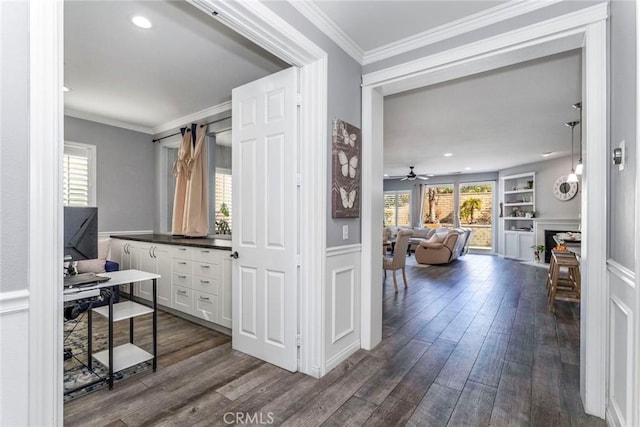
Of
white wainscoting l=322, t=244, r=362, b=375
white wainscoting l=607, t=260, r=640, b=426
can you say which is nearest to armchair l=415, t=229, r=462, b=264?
white wainscoting l=322, t=244, r=362, b=375

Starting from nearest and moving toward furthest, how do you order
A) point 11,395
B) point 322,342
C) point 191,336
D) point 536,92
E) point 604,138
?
point 11,395 < point 604,138 < point 322,342 < point 191,336 < point 536,92

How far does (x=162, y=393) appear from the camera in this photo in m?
2.10

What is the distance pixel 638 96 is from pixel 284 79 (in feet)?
6.64

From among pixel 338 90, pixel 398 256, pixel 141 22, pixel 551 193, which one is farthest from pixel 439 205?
pixel 141 22

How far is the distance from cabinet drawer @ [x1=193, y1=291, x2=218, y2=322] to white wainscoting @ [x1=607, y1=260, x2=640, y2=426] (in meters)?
3.05

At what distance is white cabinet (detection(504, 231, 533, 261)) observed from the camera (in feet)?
27.6

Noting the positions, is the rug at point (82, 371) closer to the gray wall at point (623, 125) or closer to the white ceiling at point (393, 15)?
the white ceiling at point (393, 15)

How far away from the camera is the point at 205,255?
130 inches

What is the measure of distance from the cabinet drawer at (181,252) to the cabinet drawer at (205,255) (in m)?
0.08

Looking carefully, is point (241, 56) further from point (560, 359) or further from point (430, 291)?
point (430, 291)

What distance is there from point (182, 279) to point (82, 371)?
131 centimetres

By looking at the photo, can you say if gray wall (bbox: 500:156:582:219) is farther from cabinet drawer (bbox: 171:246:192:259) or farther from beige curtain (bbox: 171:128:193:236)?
cabinet drawer (bbox: 171:246:192:259)

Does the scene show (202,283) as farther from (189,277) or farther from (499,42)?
(499,42)

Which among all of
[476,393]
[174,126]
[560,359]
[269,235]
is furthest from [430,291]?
[174,126]
